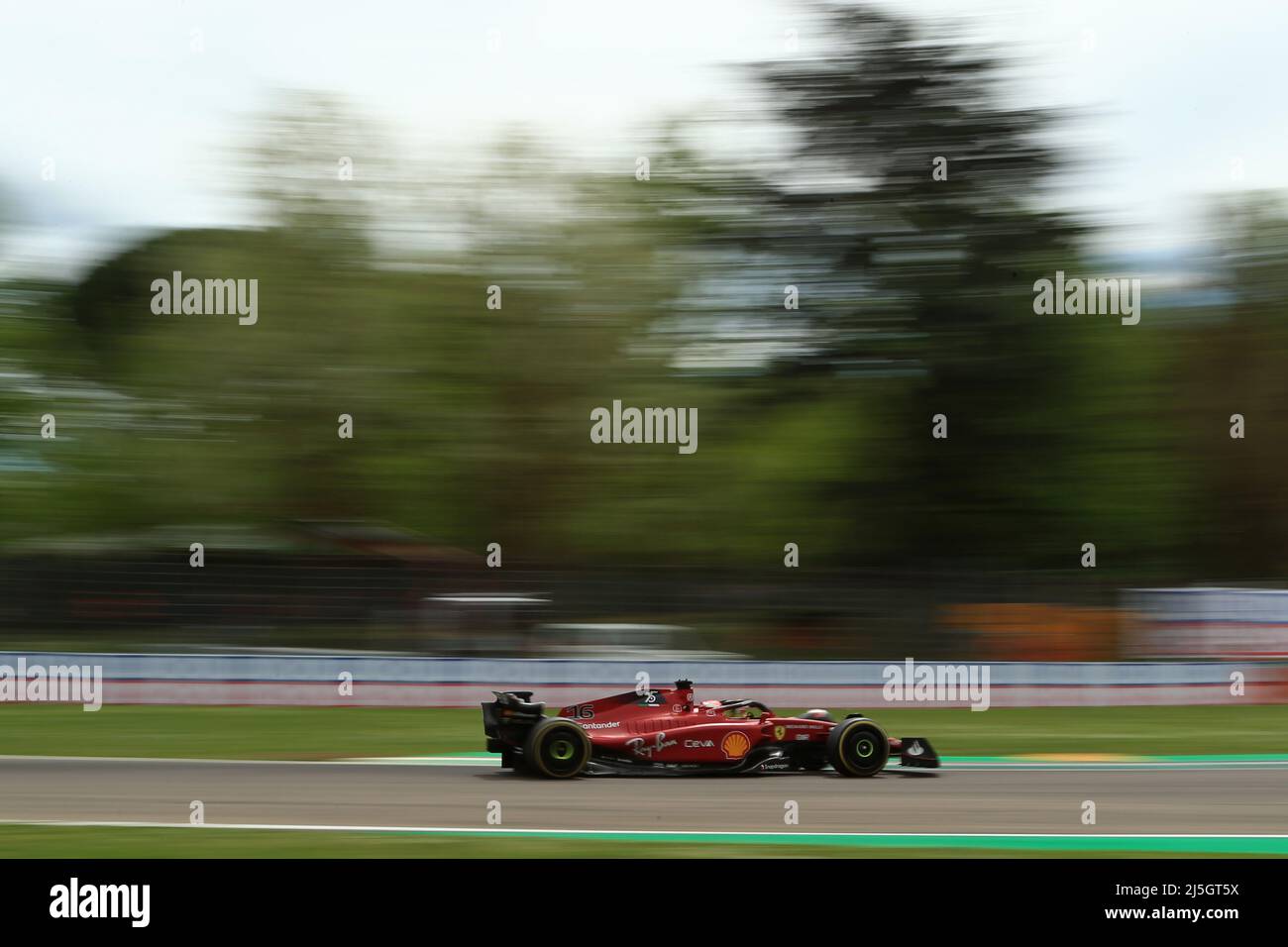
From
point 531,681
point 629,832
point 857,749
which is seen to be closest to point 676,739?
point 857,749

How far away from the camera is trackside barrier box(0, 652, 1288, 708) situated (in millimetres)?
16016

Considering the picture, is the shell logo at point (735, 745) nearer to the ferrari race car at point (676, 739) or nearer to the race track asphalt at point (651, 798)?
the ferrari race car at point (676, 739)

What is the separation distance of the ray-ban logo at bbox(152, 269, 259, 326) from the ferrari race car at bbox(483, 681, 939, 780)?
13.0m

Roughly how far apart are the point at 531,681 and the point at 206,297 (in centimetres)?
926

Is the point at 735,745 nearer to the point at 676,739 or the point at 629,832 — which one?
the point at 676,739

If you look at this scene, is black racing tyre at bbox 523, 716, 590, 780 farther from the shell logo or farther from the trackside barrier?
the trackside barrier

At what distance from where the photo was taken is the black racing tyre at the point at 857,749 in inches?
387

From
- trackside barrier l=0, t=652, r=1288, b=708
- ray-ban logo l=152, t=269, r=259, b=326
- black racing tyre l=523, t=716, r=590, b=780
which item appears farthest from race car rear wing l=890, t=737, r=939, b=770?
ray-ban logo l=152, t=269, r=259, b=326

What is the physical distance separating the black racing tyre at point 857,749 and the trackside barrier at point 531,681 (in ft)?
20.4

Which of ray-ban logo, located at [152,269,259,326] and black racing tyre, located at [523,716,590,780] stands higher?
ray-ban logo, located at [152,269,259,326]

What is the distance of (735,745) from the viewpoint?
9.83 meters

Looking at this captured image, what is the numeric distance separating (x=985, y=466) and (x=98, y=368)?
582 inches

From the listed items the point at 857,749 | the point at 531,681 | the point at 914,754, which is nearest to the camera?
the point at 857,749

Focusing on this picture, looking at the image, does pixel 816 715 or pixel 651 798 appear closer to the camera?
pixel 651 798
